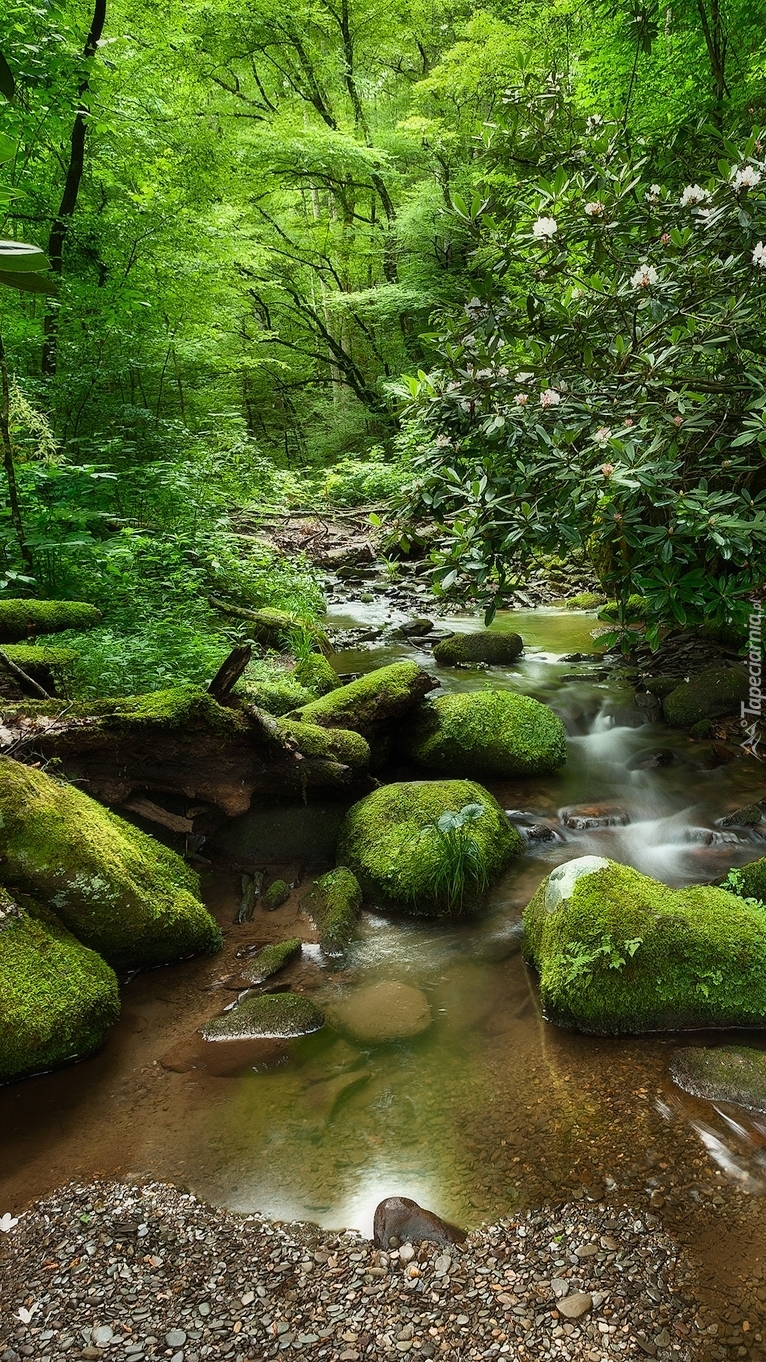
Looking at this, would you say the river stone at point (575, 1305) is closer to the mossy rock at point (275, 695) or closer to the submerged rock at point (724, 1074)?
the submerged rock at point (724, 1074)

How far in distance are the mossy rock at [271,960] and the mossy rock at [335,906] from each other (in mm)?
199

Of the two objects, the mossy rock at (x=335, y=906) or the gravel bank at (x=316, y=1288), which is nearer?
the gravel bank at (x=316, y=1288)

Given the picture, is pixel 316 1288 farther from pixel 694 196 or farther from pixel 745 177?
pixel 694 196

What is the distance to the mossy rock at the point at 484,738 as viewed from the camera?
239 inches

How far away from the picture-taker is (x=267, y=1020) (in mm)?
3414

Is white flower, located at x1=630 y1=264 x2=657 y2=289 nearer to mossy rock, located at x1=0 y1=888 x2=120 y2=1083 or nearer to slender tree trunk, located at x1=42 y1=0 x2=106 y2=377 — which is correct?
mossy rock, located at x1=0 y1=888 x2=120 y2=1083

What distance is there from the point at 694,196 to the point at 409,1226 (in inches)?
201

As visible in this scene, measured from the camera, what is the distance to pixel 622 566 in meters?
4.84

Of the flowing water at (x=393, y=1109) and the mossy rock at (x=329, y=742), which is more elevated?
the mossy rock at (x=329, y=742)

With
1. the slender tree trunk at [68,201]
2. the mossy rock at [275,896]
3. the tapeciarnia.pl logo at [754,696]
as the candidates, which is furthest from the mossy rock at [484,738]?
the slender tree trunk at [68,201]

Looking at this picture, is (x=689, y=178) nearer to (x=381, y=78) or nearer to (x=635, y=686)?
(x=635, y=686)

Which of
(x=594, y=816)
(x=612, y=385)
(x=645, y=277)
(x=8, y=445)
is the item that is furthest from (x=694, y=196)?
(x=8, y=445)

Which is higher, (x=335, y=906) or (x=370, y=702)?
(x=370, y=702)

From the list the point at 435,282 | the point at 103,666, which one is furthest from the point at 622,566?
the point at 435,282
